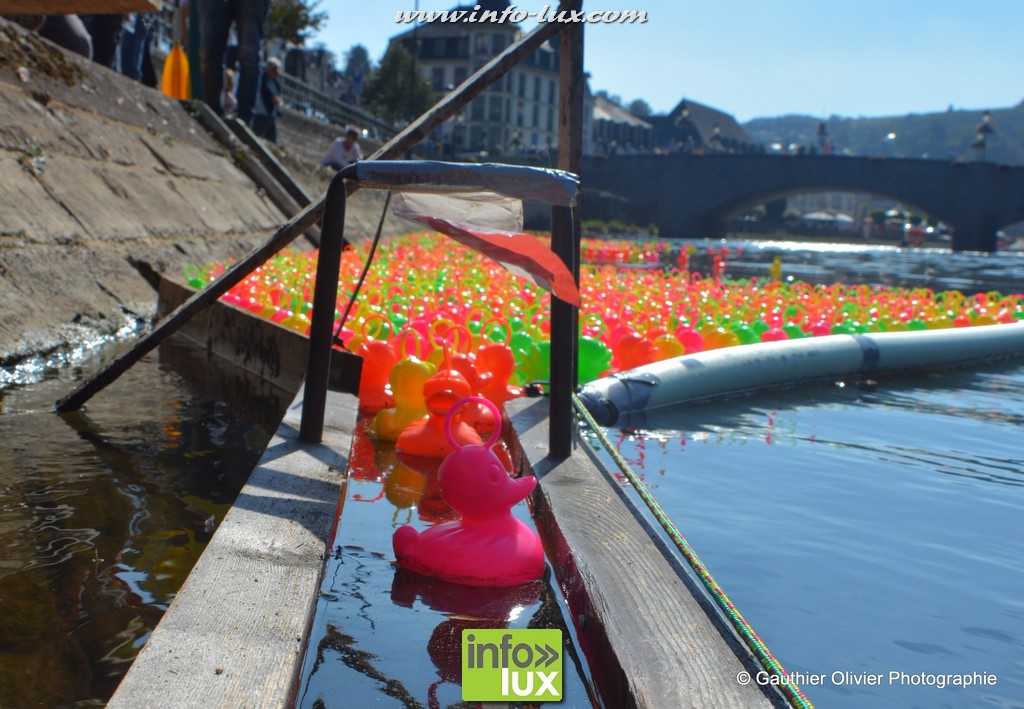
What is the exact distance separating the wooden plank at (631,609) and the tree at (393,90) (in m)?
52.0

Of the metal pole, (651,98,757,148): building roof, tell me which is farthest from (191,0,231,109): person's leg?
(651,98,757,148): building roof

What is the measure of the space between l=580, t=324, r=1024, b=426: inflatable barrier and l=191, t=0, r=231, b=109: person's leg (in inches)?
313

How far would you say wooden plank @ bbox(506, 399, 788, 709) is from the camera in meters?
2.33

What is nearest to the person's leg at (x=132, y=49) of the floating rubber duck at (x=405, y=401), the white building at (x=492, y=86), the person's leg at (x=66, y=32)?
the person's leg at (x=66, y=32)

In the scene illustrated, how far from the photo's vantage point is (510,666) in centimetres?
267

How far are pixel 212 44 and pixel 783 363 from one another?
846cm

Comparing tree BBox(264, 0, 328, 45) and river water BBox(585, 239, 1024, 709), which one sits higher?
tree BBox(264, 0, 328, 45)

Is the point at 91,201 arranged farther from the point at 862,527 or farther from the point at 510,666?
the point at 510,666

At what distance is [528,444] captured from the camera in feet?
14.9

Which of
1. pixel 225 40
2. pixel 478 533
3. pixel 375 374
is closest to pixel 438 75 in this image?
pixel 225 40

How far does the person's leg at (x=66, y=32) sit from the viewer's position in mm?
10180

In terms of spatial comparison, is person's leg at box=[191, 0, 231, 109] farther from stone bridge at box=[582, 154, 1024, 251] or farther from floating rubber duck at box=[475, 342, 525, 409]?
stone bridge at box=[582, 154, 1024, 251]

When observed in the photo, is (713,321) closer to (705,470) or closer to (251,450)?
(705,470)

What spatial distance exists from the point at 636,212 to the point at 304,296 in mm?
63757
